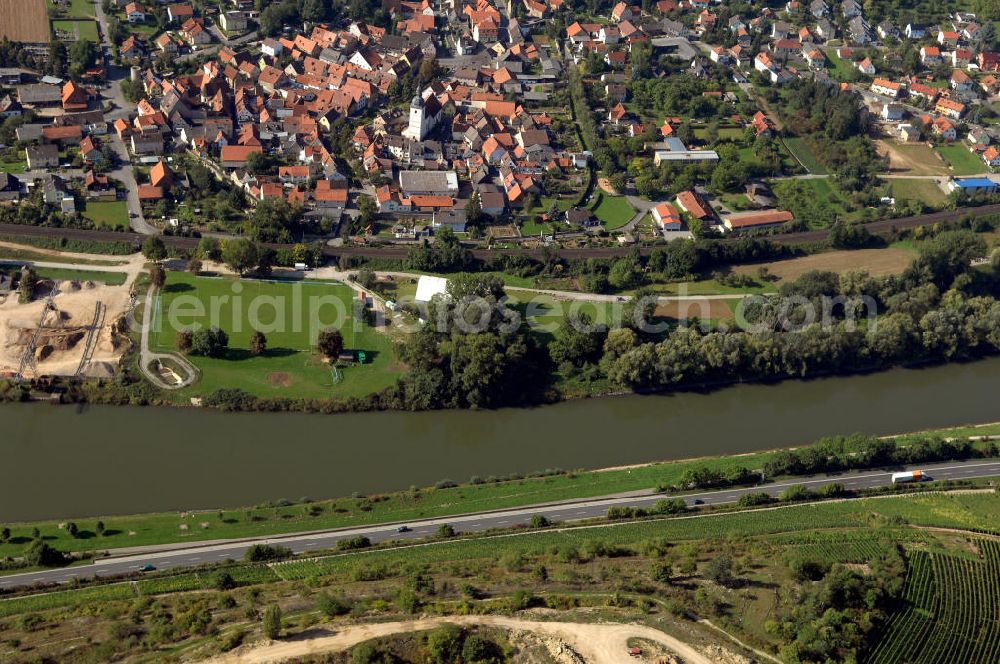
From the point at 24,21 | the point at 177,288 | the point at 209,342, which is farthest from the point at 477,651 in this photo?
the point at 24,21

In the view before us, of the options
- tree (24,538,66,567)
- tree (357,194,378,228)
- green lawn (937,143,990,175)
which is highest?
green lawn (937,143,990,175)

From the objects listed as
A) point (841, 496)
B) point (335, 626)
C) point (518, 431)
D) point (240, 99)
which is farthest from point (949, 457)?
point (240, 99)

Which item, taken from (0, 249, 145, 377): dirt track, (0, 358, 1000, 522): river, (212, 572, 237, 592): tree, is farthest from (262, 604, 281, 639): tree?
(0, 249, 145, 377): dirt track

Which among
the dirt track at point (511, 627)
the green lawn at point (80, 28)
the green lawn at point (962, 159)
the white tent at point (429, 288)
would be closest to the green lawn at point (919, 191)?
the green lawn at point (962, 159)

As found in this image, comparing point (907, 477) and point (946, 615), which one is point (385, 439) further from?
point (946, 615)

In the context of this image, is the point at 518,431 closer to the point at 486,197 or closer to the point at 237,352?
the point at 237,352

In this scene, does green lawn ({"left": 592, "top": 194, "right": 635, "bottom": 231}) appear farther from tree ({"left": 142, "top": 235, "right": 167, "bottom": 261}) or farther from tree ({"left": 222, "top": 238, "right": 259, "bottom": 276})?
tree ({"left": 142, "top": 235, "right": 167, "bottom": 261})

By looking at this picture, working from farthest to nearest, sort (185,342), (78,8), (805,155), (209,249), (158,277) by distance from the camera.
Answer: (78,8) → (805,155) → (209,249) → (158,277) → (185,342)
